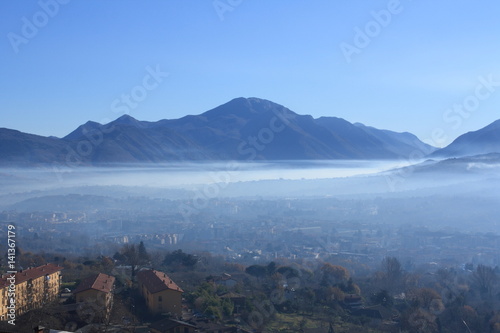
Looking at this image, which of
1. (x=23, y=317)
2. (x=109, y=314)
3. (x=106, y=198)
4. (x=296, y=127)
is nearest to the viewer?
(x=23, y=317)

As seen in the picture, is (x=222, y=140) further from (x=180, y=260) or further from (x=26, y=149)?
(x=180, y=260)

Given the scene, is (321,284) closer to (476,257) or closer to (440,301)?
(440,301)

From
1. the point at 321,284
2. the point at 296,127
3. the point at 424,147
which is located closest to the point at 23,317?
the point at 321,284

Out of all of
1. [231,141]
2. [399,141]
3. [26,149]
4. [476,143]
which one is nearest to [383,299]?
[26,149]

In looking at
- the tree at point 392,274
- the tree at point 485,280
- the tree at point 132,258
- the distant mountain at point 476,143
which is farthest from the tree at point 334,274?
the distant mountain at point 476,143

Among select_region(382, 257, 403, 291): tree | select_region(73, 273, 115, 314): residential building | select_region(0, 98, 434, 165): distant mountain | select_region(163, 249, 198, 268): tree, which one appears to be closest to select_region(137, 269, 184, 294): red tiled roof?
select_region(73, 273, 115, 314): residential building

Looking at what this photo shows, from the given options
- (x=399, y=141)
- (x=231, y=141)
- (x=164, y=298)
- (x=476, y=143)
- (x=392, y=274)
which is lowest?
(x=392, y=274)
